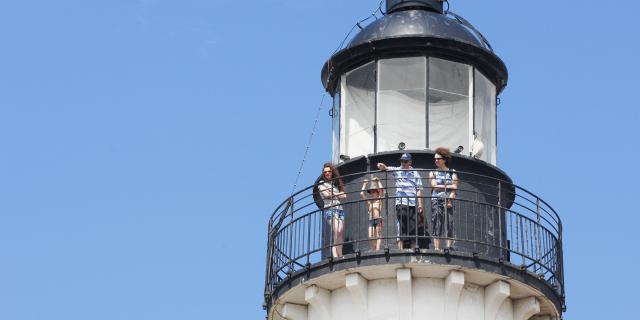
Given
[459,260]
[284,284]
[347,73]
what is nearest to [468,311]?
[459,260]

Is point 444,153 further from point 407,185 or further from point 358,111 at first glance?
point 358,111

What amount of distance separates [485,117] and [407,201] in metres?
3.25

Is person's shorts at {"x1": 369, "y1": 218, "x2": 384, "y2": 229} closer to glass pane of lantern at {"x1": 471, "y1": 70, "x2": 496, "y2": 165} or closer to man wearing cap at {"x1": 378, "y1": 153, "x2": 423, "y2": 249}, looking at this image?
man wearing cap at {"x1": 378, "y1": 153, "x2": 423, "y2": 249}

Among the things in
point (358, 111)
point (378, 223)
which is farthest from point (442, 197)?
point (358, 111)

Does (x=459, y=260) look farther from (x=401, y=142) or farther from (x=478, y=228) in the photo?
(x=401, y=142)

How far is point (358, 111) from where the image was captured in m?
31.8

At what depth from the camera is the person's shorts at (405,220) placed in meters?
29.2

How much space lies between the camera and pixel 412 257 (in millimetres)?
28906

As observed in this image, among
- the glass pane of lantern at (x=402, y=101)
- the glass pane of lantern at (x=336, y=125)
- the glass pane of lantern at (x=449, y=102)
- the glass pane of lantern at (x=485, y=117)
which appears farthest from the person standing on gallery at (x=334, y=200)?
the glass pane of lantern at (x=485, y=117)

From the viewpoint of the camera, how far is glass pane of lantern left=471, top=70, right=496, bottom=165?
3158 centimetres

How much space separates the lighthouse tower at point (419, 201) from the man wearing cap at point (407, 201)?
4 centimetres

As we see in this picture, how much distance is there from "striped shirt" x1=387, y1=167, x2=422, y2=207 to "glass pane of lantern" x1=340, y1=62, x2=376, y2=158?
160cm

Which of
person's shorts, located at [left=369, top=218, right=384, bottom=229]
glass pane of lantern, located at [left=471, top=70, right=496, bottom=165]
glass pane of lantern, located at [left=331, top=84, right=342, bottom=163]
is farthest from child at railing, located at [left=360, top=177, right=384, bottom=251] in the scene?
glass pane of lantern, located at [left=471, top=70, right=496, bottom=165]

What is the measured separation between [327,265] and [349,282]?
0.44 meters
